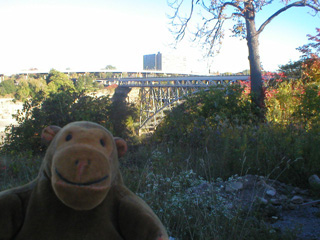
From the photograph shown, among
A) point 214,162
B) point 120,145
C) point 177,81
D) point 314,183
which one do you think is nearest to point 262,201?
point 314,183

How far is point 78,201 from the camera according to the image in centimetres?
124

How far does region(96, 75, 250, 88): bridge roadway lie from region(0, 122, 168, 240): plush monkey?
586 inches

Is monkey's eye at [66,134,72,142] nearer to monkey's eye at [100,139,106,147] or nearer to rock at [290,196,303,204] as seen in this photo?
monkey's eye at [100,139,106,147]

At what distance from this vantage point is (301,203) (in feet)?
11.5

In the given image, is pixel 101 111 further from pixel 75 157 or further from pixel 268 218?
pixel 75 157

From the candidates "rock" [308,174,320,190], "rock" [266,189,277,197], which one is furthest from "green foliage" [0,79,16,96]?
"rock" [308,174,320,190]

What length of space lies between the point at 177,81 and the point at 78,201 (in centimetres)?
2638

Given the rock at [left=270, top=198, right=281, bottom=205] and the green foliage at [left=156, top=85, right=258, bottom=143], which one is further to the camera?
the green foliage at [left=156, top=85, right=258, bottom=143]

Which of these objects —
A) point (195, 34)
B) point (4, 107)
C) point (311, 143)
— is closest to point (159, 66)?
point (4, 107)

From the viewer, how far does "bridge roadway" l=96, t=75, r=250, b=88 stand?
21.1 metres

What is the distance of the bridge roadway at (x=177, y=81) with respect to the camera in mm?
21084

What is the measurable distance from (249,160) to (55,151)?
3514mm

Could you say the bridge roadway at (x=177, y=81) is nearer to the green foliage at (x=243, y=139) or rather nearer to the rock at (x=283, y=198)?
the green foliage at (x=243, y=139)

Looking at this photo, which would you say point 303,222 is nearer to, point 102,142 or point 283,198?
point 283,198
